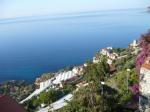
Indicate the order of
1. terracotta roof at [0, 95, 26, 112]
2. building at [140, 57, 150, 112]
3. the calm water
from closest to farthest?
building at [140, 57, 150, 112]
terracotta roof at [0, 95, 26, 112]
the calm water

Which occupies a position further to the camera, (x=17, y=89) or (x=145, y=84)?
(x=17, y=89)

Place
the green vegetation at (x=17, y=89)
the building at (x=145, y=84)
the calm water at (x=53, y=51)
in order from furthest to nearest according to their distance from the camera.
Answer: the calm water at (x=53, y=51) → the green vegetation at (x=17, y=89) → the building at (x=145, y=84)

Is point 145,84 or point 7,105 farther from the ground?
point 145,84

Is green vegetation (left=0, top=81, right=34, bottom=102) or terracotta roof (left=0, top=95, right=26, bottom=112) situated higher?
terracotta roof (left=0, top=95, right=26, bottom=112)

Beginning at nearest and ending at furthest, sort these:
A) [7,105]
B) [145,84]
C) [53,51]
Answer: [145,84] < [7,105] < [53,51]

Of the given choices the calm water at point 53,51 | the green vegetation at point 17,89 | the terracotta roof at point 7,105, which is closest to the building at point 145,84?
the terracotta roof at point 7,105

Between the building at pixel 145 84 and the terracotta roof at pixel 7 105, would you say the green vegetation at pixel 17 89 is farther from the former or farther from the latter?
the building at pixel 145 84

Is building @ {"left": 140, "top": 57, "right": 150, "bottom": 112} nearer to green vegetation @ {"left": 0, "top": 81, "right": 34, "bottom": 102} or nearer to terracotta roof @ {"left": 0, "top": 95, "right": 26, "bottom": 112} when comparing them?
terracotta roof @ {"left": 0, "top": 95, "right": 26, "bottom": 112}

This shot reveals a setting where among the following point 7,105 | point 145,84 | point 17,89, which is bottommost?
point 17,89

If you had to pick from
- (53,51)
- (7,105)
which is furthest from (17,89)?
(53,51)

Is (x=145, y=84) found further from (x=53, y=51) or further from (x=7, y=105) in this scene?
(x=53, y=51)

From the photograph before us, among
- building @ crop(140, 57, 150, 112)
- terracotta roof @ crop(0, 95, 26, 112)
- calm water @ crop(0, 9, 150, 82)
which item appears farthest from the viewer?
calm water @ crop(0, 9, 150, 82)

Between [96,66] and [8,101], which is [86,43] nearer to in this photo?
[96,66]

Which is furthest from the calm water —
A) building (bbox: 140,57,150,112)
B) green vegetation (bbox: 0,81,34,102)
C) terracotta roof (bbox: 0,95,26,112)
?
building (bbox: 140,57,150,112)
